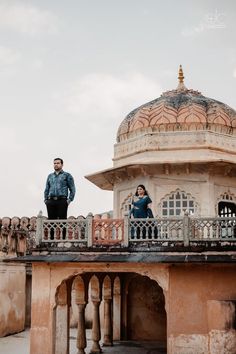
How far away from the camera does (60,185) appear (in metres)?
14.7

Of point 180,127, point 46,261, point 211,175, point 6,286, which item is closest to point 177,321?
point 46,261

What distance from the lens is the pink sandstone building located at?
1352cm

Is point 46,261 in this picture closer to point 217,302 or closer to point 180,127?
point 217,302

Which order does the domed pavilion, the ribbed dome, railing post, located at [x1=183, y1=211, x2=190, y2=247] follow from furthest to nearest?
the ribbed dome, the domed pavilion, railing post, located at [x1=183, y1=211, x2=190, y2=247]

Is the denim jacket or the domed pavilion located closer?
the denim jacket

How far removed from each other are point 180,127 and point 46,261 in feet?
22.5

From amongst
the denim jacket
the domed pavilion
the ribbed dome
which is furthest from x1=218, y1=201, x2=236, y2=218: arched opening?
the denim jacket

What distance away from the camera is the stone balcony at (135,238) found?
44.1 feet

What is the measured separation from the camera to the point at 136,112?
64.6 ft

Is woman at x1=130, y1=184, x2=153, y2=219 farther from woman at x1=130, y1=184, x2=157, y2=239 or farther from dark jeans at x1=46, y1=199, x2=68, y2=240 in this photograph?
dark jeans at x1=46, y1=199, x2=68, y2=240

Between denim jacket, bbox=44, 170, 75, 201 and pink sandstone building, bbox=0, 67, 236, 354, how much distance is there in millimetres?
708

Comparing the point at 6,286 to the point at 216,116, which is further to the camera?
the point at 6,286

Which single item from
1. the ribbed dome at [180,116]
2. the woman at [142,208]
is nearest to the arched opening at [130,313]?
the woman at [142,208]

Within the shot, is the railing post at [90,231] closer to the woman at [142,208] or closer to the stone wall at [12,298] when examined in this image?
the woman at [142,208]
